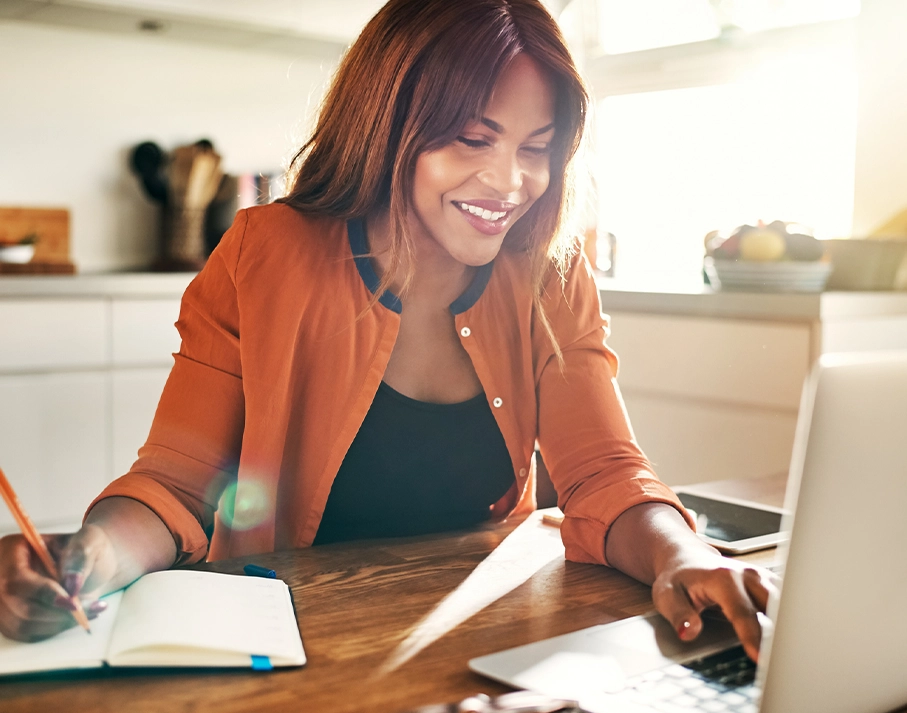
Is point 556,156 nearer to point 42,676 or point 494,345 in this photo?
point 494,345

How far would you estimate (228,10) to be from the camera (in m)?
3.06

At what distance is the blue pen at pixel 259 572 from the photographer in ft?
3.17

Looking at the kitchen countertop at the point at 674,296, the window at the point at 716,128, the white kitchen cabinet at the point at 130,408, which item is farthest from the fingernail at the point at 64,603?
the window at the point at 716,128

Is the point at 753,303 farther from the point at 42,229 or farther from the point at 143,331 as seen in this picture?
the point at 42,229

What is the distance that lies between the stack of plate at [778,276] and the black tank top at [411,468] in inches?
51.1

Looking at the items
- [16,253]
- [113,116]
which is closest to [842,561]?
[16,253]

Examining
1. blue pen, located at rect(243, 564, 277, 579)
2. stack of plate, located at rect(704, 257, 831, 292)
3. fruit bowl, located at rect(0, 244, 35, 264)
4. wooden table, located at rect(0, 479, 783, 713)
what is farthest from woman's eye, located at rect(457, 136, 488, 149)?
fruit bowl, located at rect(0, 244, 35, 264)

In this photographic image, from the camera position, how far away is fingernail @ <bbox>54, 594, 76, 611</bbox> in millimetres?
759

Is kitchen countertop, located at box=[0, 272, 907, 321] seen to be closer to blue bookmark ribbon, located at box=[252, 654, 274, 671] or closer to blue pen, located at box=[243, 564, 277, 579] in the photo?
blue pen, located at box=[243, 564, 277, 579]

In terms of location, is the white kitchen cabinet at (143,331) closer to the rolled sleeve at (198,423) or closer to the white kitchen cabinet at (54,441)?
the white kitchen cabinet at (54,441)

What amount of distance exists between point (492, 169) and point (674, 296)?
1.44 m

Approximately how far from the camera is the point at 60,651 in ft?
2.41

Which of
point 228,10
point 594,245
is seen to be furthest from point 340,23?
point 594,245

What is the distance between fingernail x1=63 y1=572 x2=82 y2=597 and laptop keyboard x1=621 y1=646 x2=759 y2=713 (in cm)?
45
